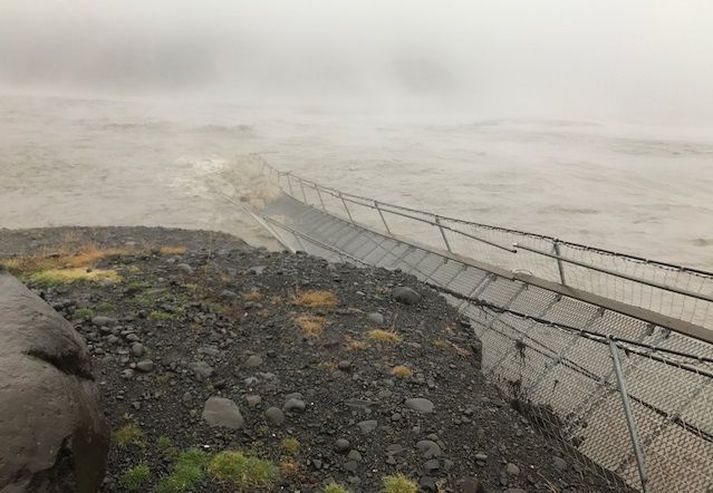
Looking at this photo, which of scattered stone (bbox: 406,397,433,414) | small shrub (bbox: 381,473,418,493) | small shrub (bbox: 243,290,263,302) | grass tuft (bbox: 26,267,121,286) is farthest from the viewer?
grass tuft (bbox: 26,267,121,286)

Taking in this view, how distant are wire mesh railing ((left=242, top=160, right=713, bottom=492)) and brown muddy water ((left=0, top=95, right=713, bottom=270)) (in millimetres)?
15179

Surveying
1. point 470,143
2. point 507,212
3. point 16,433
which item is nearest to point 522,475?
point 16,433

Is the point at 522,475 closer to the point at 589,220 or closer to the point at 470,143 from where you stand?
the point at 589,220

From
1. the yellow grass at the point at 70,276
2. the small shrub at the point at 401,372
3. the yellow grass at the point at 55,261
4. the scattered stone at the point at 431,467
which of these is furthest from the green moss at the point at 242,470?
the yellow grass at the point at 55,261

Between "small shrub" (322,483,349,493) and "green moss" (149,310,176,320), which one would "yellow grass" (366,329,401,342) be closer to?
"green moss" (149,310,176,320)

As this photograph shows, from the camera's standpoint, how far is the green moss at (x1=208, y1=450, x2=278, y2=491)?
19.4 ft

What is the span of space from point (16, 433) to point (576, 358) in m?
9.40

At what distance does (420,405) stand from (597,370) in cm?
408

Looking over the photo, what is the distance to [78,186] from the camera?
4050 cm

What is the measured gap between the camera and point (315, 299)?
11211 mm

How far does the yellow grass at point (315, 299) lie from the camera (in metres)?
11.1

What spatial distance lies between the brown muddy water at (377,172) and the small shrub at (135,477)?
66.8 feet

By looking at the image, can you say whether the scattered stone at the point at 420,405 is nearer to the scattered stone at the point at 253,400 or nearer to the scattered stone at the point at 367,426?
the scattered stone at the point at 367,426

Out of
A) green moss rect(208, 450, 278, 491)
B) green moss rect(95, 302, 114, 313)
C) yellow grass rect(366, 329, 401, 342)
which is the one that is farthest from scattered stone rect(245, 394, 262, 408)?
green moss rect(95, 302, 114, 313)
